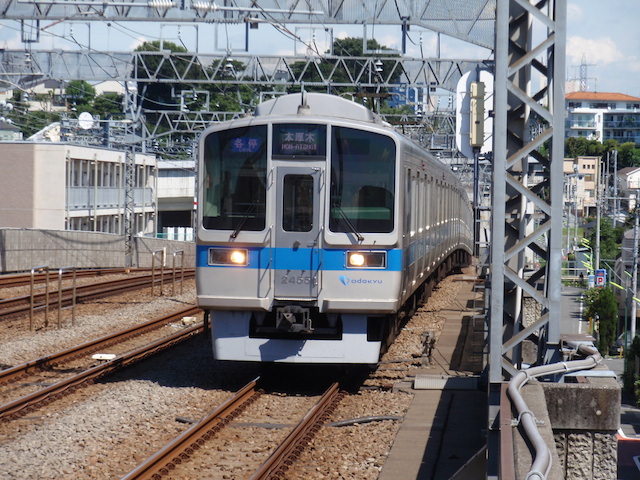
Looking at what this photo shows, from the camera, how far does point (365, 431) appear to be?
7.25 m

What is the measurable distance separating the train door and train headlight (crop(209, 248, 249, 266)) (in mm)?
301

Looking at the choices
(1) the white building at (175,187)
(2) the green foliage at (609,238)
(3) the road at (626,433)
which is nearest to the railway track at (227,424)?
(3) the road at (626,433)

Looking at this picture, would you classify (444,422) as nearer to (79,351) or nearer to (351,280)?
(351,280)

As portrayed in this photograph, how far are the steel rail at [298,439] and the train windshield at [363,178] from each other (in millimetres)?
1547

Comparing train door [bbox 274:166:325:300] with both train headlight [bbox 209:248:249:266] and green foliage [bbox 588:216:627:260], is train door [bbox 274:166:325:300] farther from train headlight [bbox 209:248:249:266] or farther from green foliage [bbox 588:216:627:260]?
green foliage [bbox 588:216:627:260]

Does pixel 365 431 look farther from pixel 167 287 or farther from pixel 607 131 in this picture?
pixel 607 131

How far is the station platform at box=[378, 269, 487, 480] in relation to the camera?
6.15 m

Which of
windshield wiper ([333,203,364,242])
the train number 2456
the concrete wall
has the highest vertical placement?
windshield wiper ([333,203,364,242])

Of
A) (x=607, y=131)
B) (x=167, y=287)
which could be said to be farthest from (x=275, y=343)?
(x=607, y=131)

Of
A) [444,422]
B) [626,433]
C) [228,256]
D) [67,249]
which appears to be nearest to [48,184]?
[67,249]

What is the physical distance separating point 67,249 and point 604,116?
101 meters

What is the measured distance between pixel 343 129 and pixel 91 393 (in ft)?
10.8

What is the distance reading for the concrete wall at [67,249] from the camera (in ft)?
79.3

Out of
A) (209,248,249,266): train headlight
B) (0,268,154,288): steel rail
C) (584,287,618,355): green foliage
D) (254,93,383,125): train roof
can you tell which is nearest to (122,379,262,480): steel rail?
(209,248,249,266): train headlight
